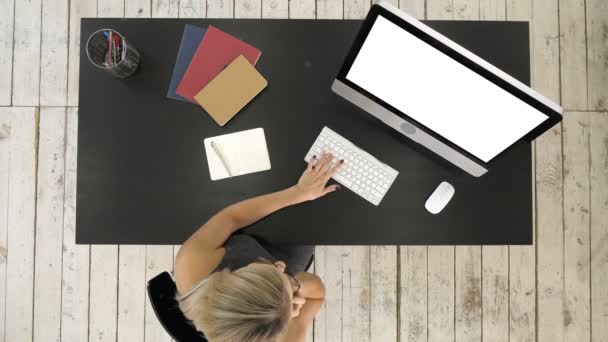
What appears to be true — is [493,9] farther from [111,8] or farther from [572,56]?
[111,8]

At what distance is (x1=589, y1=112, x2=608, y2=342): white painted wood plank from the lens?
1.98 metres

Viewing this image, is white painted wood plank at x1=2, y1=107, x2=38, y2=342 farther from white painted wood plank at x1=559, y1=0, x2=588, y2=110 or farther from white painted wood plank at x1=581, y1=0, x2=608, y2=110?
white painted wood plank at x1=581, y1=0, x2=608, y2=110

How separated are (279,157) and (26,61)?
1.64 m

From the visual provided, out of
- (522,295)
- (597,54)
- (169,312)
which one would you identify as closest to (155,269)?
(169,312)

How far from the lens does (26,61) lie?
2.04 metres

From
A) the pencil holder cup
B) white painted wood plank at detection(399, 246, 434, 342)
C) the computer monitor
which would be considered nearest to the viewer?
the computer monitor

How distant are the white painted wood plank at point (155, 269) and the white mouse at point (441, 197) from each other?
4.34 ft

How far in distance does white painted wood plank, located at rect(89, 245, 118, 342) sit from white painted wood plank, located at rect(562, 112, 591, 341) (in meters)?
2.23

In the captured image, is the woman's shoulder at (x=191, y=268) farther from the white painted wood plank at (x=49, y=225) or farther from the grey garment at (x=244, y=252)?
the white painted wood plank at (x=49, y=225)

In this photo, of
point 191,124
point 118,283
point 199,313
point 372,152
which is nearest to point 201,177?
point 191,124

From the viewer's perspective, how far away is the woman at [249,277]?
93cm

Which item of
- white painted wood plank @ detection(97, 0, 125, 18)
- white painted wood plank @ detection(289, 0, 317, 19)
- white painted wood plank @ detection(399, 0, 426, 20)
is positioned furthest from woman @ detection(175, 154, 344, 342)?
white painted wood plank @ detection(97, 0, 125, 18)

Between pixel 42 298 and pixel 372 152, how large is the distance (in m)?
1.82

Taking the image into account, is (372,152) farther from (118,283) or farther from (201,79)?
(118,283)
